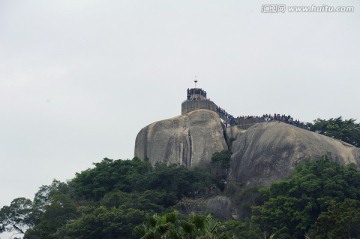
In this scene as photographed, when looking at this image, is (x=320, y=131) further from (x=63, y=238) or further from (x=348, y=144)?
(x=63, y=238)

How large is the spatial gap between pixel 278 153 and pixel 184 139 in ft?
32.2

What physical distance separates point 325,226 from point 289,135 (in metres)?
17.2

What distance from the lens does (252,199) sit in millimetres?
61250

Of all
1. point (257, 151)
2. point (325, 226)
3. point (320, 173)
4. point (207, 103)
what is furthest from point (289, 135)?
point (325, 226)

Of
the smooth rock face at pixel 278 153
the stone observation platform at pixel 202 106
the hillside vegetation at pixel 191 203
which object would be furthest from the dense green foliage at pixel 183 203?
the stone observation platform at pixel 202 106

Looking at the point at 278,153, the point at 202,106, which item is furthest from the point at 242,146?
the point at 202,106

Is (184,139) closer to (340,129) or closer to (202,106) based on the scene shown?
(202,106)

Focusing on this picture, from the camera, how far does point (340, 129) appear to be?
246ft

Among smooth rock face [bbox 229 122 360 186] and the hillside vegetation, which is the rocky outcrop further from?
smooth rock face [bbox 229 122 360 186]

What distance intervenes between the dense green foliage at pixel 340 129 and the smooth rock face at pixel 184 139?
870cm

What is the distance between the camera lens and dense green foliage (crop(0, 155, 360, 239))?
54.8 metres

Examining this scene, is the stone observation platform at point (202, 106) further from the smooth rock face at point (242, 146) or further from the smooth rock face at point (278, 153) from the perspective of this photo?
the smooth rock face at point (278, 153)

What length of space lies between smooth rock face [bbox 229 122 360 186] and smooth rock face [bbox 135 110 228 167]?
11.3 ft

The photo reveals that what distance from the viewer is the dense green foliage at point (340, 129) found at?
74.4 meters
